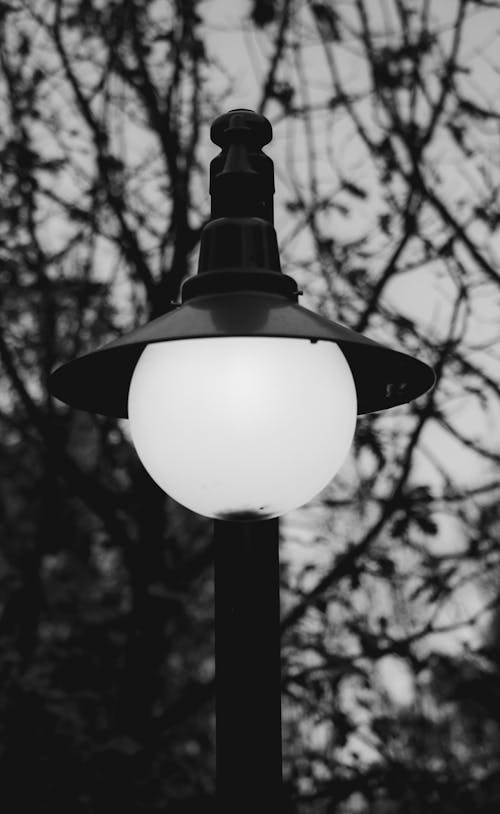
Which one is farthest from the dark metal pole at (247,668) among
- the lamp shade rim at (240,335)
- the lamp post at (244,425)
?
Answer: the lamp shade rim at (240,335)

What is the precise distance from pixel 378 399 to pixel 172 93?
3459mm

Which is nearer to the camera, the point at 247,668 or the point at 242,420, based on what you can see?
the point at 242,420

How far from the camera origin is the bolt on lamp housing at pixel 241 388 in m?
1.62

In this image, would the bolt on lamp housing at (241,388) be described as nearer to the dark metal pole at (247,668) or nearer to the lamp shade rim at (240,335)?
the lamp shade rim at (240,335)

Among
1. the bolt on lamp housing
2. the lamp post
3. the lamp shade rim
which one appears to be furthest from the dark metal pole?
the lamp shade rim

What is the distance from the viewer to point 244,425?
1619 mm

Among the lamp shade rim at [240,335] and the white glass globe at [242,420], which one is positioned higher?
the lamp shade rim at [240,335]

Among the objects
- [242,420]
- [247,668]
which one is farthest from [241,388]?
[247,668]

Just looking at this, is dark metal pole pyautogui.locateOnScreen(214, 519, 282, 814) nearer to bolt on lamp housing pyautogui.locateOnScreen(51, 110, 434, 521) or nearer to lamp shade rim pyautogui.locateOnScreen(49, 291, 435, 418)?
bolt on lamp housing pyautogui.locateOnScreen(51, 110, 434, 521)

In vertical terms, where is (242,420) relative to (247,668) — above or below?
above

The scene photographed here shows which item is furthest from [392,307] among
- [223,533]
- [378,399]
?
[223,533]

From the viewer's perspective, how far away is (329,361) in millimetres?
1724

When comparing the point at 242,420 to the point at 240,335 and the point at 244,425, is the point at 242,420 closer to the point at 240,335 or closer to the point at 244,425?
the point at 244,425

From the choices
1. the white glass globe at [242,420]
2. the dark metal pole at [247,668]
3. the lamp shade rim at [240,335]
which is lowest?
the dark metal pole at [247,668]
